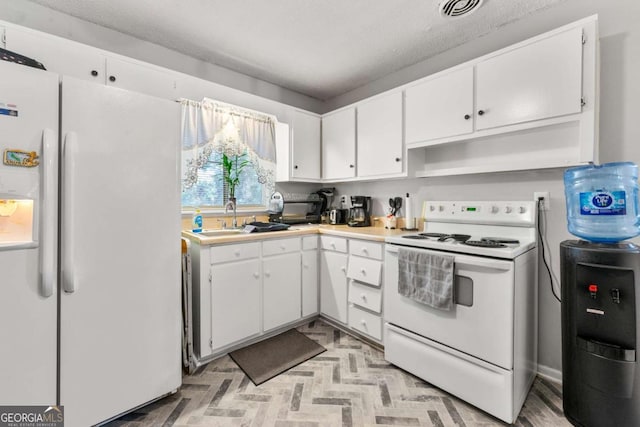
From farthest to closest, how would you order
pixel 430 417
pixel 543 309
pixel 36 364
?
pixel 543 309 < pixel 430 417 < pixel 36 364

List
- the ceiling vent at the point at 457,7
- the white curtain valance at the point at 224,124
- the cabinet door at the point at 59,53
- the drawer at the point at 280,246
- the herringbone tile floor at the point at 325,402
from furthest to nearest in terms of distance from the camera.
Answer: the white curtain valance at the point at 224,124
the drawer at the point at 280,246
the ceiling vent at the point at 457,7
the cabinet door at the point at 59,53
the herringbone tile floor at the point at 325,402


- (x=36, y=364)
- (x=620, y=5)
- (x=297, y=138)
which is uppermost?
(x=620, y=5)

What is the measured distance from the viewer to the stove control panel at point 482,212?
1.89m

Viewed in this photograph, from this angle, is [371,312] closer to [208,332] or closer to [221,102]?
[208,332]

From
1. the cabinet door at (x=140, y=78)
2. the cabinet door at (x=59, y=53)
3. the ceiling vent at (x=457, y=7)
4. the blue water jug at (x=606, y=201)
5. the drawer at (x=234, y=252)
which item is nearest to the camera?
the blue water jug at (x=606, y=201)

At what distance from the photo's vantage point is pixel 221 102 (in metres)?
2.53

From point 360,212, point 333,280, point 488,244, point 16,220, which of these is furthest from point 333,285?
point 16,220

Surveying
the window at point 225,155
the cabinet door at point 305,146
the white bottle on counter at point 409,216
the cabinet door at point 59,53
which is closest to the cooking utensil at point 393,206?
the white bottle on counter at point 409,216

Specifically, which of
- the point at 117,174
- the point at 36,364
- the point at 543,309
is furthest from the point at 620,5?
the point at 36,364

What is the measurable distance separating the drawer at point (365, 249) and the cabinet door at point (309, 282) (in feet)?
1.48

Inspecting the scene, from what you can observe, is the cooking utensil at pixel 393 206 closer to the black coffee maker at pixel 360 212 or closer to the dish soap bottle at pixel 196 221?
the black coffee maker at pixel 360 212

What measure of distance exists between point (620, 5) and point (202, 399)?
11.6ft

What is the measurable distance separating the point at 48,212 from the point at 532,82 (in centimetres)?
279

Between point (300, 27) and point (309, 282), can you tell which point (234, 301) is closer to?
point (309, 282)
